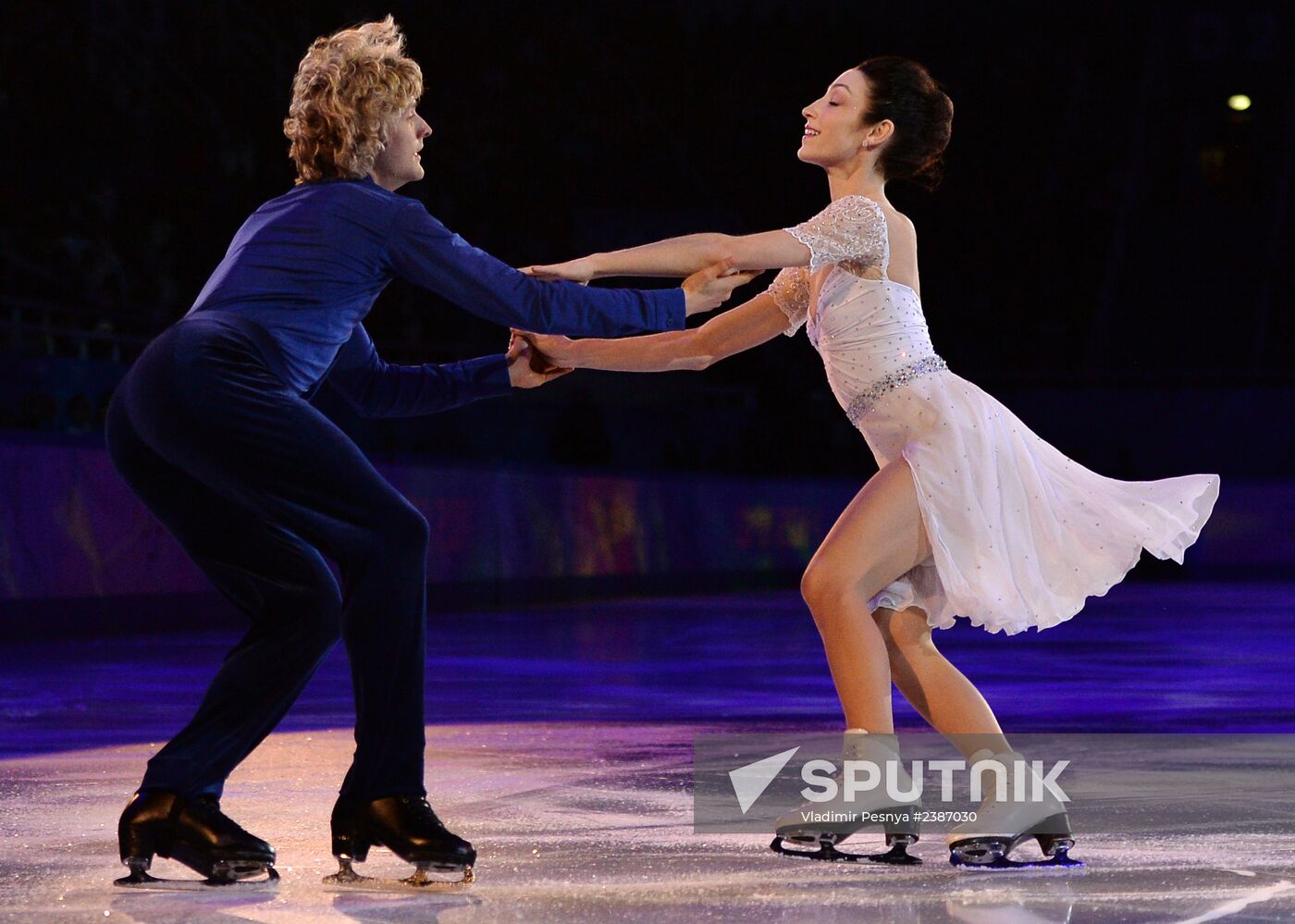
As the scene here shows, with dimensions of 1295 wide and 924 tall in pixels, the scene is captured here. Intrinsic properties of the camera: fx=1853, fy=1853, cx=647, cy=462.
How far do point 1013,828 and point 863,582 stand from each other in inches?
24.2

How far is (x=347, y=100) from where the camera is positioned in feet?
12.4

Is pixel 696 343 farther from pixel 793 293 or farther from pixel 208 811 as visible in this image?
pixel 208 811

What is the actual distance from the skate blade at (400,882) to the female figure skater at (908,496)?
0.76m

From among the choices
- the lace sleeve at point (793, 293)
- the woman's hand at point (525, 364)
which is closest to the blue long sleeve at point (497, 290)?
the woman's hand at point (525, 364)

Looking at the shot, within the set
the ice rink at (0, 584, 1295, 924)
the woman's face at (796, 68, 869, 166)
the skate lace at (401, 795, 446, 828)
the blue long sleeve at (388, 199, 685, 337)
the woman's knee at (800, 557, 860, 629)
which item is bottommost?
the ice rink at (0, 584, 1295, 924)

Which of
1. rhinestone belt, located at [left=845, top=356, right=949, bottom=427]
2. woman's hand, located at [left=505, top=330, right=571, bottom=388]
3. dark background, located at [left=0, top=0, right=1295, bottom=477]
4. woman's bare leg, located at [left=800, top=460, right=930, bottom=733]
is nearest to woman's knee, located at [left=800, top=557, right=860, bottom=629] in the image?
woman's bare leg, located at [left=800, top=460, right=930, bottom=733]

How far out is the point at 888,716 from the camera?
13.4 feet

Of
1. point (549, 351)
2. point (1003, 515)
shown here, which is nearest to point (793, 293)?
point (549, 351)

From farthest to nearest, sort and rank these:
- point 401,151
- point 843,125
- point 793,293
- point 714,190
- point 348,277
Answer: point 714,190 < point 793,293 < point 843,125 < point 401,151 < point 348,277

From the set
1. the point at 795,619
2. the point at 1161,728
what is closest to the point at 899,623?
the point at 1161,728

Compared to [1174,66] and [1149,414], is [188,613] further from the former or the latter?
[1174,66]

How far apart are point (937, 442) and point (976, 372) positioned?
808 inches

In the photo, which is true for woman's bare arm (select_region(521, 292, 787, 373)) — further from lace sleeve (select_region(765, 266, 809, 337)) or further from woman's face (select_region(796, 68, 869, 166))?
woman's face (select_region(796, 68, 869, 166))

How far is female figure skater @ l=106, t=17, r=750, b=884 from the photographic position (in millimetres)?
3680
